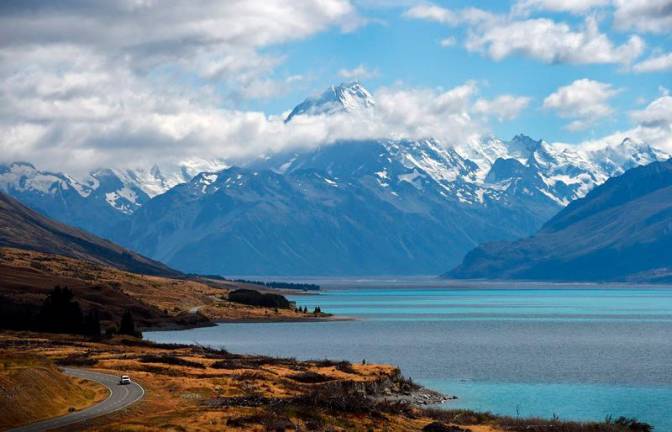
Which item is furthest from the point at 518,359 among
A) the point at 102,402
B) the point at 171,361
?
the point at 102,402

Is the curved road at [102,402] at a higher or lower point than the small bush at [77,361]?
lower

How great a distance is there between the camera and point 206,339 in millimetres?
167125

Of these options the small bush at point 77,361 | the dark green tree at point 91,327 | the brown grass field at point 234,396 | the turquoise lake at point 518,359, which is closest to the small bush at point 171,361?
the brown grass field at point 234,396

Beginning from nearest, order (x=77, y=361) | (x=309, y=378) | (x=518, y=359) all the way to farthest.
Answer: (x=77, y=361) < (x=309, y=378) < (x=518, y=359)

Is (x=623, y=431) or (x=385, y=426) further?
(x=623, y=431)

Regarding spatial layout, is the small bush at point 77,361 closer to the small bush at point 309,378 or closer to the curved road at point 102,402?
the curved road at point 102,402

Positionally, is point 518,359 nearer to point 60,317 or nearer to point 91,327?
point 91,327

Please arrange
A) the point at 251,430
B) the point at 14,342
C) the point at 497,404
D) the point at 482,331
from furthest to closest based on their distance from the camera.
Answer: the point at 482,331
the point at 14,342
the point at 497,404
the point at 251,430

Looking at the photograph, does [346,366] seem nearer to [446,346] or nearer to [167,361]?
[167,361]

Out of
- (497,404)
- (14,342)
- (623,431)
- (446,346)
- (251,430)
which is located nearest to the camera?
(251,430)

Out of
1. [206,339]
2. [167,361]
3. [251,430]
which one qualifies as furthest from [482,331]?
[251,430]

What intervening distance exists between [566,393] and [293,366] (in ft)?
84.7

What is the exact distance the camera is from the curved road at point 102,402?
2130 inches

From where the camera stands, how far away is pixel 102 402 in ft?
207
